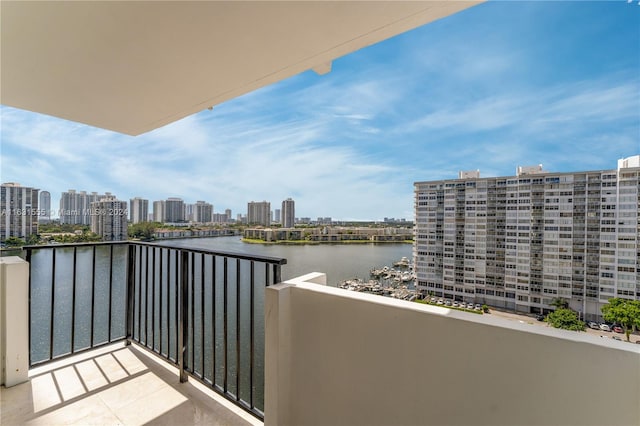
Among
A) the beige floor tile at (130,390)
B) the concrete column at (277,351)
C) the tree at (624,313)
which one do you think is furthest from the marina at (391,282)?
the beige floor tile at (130,390)

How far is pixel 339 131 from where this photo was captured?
19.5ft

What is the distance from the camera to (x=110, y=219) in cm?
360

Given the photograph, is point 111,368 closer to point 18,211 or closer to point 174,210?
point 18,211

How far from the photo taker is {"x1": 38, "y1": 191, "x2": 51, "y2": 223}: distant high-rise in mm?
3351

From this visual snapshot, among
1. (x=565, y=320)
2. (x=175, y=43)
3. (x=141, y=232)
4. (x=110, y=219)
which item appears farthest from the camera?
(x=110, y=219)

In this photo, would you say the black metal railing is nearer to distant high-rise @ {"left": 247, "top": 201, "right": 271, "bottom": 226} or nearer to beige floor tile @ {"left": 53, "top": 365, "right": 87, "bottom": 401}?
beige floor tile @ {"left": 53, "top": 365, "right": 87, "bottom": 401}

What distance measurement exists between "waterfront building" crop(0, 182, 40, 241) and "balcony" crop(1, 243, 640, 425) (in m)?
0.82

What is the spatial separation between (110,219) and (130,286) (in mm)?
1541

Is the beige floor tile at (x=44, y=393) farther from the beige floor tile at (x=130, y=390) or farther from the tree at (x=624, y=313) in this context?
the tree at (x=624, y=313)

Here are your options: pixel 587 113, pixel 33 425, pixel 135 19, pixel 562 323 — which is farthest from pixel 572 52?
pixel 33 425

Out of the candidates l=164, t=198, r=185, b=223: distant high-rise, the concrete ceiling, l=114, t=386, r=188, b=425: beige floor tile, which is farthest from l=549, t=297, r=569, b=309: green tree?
l=164, t=198, r=185, b=223: distant high-rise

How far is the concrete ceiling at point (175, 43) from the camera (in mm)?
1243

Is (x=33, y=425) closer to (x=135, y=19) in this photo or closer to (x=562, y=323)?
(x=135, y=19)

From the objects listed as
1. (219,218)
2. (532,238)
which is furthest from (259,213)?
(532,238)
